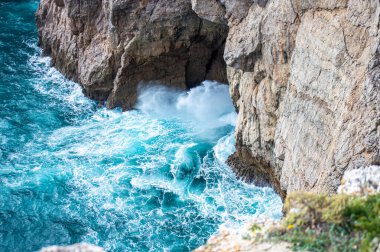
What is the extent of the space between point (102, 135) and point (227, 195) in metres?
9.47

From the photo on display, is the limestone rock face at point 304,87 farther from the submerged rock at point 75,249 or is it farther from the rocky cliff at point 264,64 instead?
the submerged rock at point 75,249

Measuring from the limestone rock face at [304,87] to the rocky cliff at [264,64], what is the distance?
36 mm

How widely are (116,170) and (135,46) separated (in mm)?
8123

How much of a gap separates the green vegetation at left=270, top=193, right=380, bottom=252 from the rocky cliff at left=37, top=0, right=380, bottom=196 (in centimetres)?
421

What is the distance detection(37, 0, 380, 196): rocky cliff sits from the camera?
15.2 m

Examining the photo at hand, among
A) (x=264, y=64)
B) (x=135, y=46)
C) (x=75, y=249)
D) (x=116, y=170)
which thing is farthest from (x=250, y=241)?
(x=135, y=46)

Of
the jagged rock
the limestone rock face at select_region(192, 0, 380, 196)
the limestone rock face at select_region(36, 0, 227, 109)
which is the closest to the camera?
the jagged rock

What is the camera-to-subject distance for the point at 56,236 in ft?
72.8

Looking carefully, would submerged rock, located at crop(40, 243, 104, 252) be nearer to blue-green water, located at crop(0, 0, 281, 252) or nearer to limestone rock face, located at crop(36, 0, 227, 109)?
blue-green water, located at crop(0, 0, 281, 252)

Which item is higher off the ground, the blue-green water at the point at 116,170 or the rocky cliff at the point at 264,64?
the rocky cliff at the point at 264,64

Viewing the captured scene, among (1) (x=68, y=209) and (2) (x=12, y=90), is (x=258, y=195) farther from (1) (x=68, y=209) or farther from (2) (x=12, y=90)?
(2) (x=12, y=90)

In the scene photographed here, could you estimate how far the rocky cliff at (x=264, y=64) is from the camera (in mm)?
15180

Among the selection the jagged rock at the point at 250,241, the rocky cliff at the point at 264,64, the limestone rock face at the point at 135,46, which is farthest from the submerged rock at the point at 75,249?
the limestone rock face at the point at 135,46

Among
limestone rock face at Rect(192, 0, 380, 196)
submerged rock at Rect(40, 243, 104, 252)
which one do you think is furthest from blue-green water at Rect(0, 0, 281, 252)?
submerged rock at Rect(40, 243, 104, 252)
